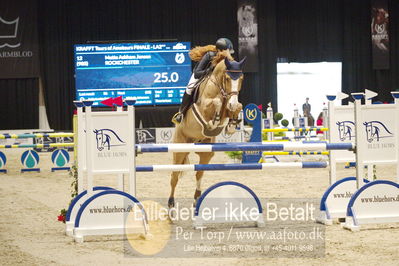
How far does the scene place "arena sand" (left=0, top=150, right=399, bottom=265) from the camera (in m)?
3.44

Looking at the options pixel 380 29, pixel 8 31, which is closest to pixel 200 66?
pixel 8 31

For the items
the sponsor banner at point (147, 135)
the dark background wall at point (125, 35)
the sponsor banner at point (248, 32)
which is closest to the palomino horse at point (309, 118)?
the dark background wall at point (125, 35)

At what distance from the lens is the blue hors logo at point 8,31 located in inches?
701

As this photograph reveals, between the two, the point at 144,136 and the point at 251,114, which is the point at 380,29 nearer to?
the point at 144,136

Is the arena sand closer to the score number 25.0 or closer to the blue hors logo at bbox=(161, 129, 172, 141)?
the blue hors logo at bbox=(161, 129, 172, 141)

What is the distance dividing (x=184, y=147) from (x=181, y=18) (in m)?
14.7

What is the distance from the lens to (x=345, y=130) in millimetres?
5047

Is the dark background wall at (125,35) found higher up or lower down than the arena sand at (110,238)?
higher up

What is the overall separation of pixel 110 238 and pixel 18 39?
1480 centimetres

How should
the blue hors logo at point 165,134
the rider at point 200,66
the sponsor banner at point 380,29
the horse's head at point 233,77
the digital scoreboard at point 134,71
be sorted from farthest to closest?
the sponsor banner at point 380,29, the digital scoreboard at point 134,71, the blue hors logo at point 165,134, the rider at point 200,66, the horse's head at point 233,77

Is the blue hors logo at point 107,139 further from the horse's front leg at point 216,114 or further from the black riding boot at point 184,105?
the black riding boot at point 184,105

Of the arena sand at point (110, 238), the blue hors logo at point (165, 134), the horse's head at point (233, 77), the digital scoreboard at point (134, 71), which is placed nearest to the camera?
the arena sand at point (110, 238)

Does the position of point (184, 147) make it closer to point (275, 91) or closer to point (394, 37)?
point (275, 91)

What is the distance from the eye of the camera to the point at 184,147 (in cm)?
446
